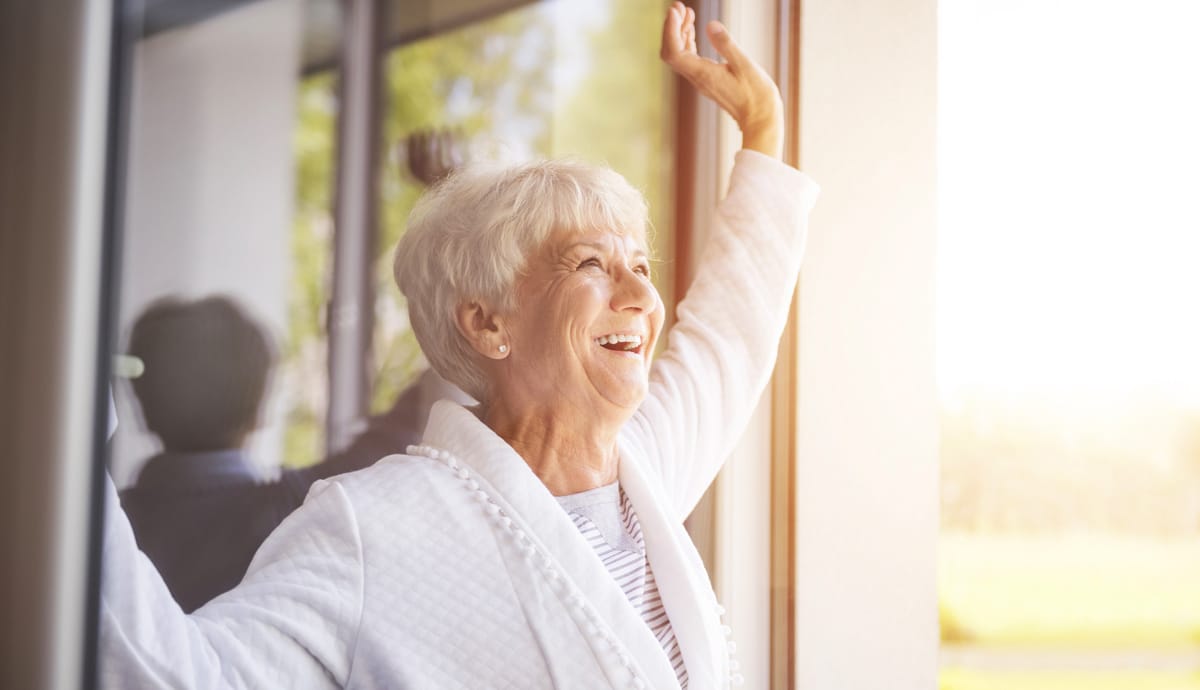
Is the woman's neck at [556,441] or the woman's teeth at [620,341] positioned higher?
the woman's teeth at [620,341]

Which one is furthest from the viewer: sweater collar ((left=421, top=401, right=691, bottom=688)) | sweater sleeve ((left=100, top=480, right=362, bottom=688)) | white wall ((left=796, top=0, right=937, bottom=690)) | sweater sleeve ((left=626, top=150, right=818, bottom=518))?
white wall ((left=796, top=0, right=937, bottom=690))

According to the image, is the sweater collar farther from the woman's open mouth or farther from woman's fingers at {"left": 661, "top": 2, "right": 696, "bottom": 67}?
woman's fingers at {"left": 661, "top": 2, "right": 696, "bottom": 67}

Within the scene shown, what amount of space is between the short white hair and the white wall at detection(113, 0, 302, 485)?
0.77ft

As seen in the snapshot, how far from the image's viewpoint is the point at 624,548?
117 centimetres

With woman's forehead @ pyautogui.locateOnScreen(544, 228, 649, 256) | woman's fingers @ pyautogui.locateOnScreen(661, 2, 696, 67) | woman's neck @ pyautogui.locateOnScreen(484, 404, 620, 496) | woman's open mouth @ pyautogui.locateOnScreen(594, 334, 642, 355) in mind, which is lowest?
woman's neck @ pyautogui.locateOnScreen(484, 404, 620, 496)

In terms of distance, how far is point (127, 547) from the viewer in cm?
A: 72

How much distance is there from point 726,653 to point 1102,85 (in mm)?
1184

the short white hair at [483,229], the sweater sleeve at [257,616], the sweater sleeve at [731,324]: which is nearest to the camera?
the sweater sleeve at [257,616]

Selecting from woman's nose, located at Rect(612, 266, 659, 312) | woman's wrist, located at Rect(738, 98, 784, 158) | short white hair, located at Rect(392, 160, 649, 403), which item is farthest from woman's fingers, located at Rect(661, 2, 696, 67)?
woman's nose, located at Rect(612, 266, 659, 312)

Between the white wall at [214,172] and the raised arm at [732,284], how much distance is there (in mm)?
563

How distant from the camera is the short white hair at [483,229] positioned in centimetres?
114

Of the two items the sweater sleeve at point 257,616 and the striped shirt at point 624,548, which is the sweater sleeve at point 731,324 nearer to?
the striped shirt at point 624,548

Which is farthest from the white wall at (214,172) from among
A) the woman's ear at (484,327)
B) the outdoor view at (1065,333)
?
the outdoor view at (1065,333)

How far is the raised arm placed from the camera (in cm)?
137
